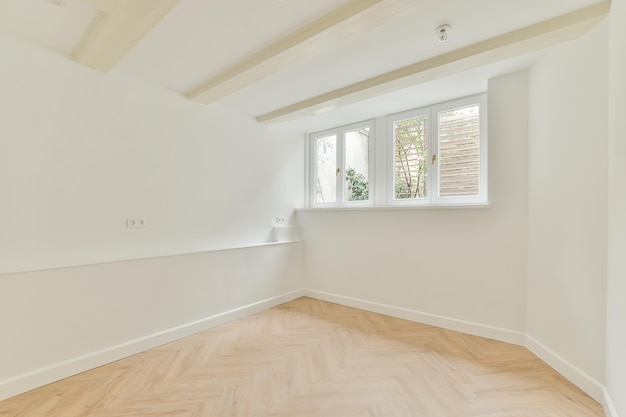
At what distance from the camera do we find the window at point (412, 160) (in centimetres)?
304

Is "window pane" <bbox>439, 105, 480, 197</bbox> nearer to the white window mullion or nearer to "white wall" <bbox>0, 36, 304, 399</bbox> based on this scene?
the white window mullion

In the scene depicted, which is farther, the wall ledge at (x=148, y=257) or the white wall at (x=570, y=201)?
the wall ledge at (x=148, y=257)

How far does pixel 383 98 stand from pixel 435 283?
7.11ft

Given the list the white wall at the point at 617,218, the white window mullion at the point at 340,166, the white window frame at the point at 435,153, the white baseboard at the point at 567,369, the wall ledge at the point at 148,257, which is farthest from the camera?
the white window mullion at the point at 340,166

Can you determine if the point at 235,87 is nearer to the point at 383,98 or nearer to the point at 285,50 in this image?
the point at 285,50

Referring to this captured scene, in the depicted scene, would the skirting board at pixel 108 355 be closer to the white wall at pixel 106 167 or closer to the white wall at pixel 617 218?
the white wall at pixel 106 167

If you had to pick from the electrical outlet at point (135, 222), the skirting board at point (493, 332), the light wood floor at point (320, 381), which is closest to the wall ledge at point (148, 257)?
the electrical outlet at point (135, 222)

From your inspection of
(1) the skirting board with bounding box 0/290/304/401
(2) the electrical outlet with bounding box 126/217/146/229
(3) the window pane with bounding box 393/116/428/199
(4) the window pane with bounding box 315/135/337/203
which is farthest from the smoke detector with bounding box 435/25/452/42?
(1) the skirting board with bounding box 0/290/304/401

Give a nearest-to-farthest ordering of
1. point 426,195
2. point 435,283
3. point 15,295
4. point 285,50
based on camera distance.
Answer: point 15,295 < point 285,50 < point 435,283 < point 426,195

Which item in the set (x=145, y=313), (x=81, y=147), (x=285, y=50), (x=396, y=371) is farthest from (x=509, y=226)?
(x=81, y=147)

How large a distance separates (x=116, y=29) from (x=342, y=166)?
3.01 metres

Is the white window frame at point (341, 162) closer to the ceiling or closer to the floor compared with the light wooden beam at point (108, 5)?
closer to the floor

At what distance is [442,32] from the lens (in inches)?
75.2

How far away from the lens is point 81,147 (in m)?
2.33
